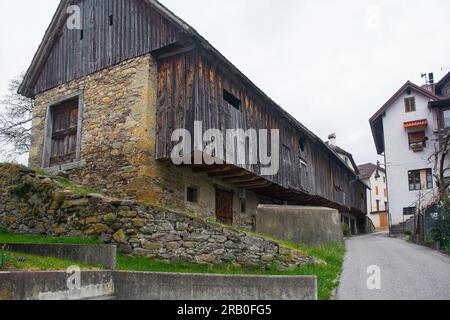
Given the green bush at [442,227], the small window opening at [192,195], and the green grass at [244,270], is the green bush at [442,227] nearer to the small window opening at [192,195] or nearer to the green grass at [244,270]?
the green grass at [244,270]

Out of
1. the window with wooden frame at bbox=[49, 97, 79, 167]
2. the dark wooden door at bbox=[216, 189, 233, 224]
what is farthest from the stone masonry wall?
the dark wooden door at bbox=[216, 189, 233, 224]

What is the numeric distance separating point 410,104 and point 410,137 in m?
2.37

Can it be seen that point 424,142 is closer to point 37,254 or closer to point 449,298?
point 449,298

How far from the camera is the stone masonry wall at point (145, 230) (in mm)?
9188

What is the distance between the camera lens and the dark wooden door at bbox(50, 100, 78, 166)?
13805 millimetres

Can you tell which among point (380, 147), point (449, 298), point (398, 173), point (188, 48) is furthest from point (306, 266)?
point (380, 147)

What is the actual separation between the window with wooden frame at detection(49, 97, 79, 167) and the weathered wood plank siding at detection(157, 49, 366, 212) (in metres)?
3.62

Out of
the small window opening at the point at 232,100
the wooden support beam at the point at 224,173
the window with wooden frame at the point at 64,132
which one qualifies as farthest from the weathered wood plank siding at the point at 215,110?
the window with wooden frame at the point at 64,132

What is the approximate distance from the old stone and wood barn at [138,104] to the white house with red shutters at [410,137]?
49.3 feet

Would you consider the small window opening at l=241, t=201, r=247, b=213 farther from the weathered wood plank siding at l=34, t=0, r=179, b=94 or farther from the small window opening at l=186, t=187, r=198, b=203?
the weathered wood plank siding at l=34, t=0, r=179, b=94

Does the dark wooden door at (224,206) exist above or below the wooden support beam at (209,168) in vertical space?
below

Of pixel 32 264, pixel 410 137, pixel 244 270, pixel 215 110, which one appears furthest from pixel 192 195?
pixel 410 137

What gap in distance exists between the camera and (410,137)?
28250mm

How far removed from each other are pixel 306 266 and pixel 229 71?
6.85 meters
